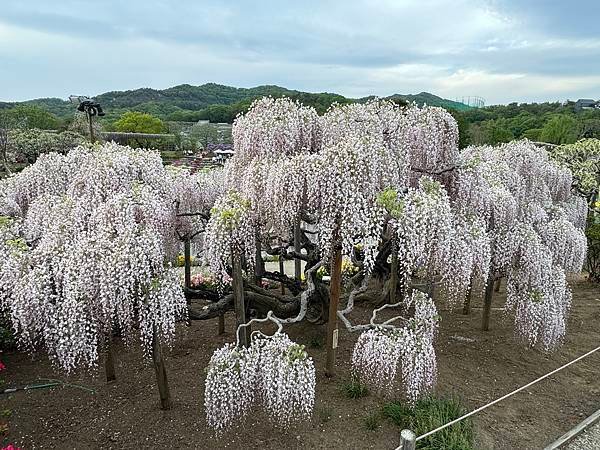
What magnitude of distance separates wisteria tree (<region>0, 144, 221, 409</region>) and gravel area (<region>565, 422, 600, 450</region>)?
4244 millimetres

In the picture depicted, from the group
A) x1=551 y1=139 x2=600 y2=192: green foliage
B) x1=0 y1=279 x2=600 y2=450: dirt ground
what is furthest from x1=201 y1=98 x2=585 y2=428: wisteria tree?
x1=551 y1=139 x2=600 y2=192: green foliage

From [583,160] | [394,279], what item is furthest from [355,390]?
[583,160]

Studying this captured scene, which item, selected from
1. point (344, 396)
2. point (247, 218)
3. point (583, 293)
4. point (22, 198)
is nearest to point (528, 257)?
point (344, 396)

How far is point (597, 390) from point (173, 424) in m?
Result: 5.22

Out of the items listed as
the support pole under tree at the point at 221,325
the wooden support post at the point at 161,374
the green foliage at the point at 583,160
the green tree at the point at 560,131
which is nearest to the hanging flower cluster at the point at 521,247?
the support pole under tree at the point at 221,325

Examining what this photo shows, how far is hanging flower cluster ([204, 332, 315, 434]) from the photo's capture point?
3.87 m

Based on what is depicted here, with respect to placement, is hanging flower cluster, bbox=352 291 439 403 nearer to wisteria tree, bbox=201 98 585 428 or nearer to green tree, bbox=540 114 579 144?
wisteria tree, bbox=201 98 585 428

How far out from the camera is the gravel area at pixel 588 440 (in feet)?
14.6

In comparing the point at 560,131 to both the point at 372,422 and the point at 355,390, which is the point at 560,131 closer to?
the point at 355,390

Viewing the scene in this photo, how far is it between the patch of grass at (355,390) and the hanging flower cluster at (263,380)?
1108 mm

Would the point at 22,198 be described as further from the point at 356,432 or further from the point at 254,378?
the point at 356,432

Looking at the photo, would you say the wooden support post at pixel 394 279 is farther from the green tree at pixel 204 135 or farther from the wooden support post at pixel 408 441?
the green tree at pixel 204 135

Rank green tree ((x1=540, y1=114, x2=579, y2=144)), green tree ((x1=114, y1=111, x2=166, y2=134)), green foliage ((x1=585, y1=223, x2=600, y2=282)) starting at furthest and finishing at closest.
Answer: green tree ((x1=114, y1=111, x2=166, y2=134)), green tree ((x1=540, y1=114, x2=579, y2=144)), green foliage ((x1=585, y1=223, x2=600, y2=282))

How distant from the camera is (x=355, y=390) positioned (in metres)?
5.01
